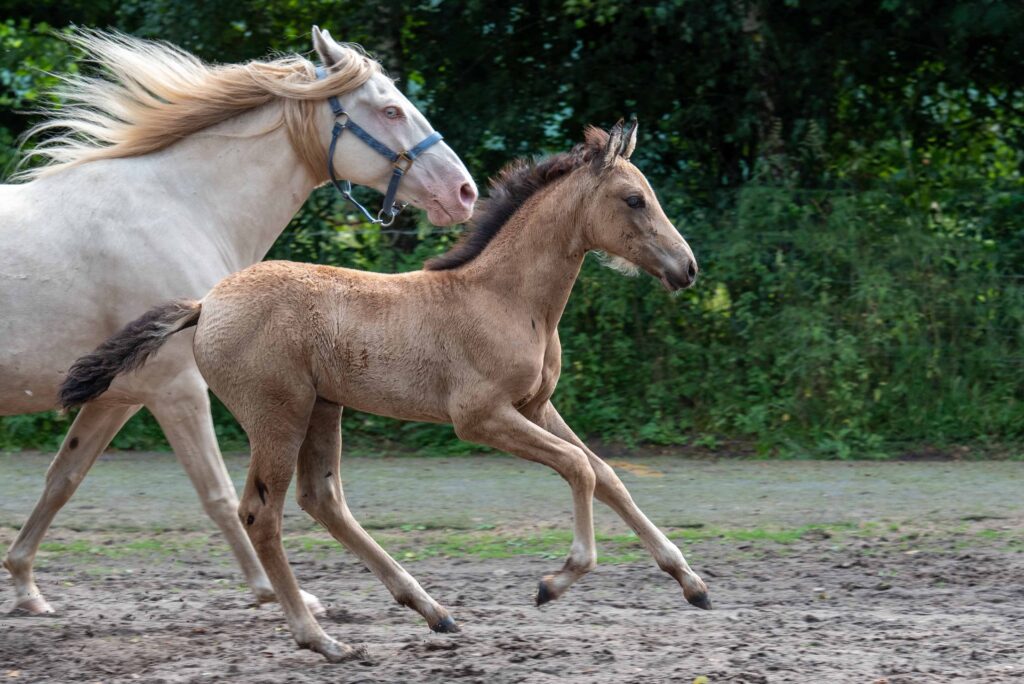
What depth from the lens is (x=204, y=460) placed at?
572cm

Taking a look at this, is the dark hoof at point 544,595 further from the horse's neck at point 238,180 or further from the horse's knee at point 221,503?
the horse's neck at point 238,180

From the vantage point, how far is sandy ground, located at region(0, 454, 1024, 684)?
190 inches

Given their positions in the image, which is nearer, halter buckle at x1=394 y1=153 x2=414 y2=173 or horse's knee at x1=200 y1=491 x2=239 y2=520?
horse's knee at x1=200 y1=491 x2=239 y2=520

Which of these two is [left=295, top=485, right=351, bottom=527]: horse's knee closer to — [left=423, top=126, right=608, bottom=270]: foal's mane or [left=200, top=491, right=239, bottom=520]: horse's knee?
[left=200, top=491, right=239, bottom=520]: horse's knee

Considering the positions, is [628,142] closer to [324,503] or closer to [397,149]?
[397,149]

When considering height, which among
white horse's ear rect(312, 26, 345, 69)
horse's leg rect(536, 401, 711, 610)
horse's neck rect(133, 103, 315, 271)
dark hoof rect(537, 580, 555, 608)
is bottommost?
dark hoof rect(537, 580, 555, 608)

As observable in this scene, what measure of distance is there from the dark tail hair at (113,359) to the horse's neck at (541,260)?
121 cm

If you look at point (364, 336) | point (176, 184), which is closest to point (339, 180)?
point (176, 184)

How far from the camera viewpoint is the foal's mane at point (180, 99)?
608 centimetres

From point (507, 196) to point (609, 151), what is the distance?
0.47 m

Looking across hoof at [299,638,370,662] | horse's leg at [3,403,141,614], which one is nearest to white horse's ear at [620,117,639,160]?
hoof at [299,638,370,662]

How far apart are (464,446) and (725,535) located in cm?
339

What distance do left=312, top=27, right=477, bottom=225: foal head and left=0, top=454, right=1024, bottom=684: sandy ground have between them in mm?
1826

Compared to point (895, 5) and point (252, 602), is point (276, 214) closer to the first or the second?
point (252, 602)
